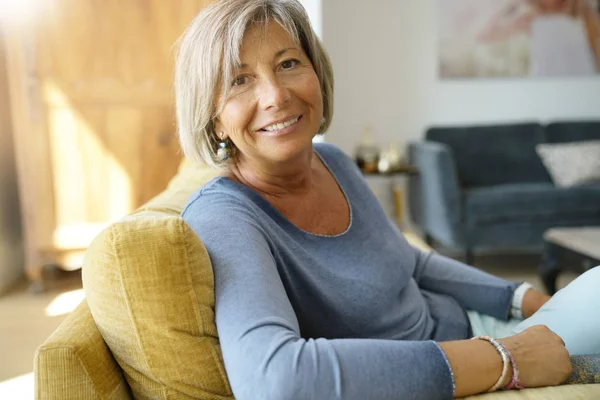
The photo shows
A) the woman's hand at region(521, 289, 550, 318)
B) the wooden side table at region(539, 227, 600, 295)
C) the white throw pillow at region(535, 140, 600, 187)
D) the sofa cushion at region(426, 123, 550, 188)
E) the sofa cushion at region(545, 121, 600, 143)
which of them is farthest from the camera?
the sofa cushion at region(545, 121, 600, 143)

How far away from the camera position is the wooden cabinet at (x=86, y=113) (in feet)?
10.1

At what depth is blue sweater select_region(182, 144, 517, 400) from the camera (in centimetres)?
70

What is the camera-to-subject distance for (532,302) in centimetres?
121

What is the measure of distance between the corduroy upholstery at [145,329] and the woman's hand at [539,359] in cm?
2

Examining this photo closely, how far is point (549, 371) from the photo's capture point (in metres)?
0.79

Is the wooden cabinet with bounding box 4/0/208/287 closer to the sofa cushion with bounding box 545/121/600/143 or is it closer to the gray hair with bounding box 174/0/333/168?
the gray hair with bounding box 174/0/333/168

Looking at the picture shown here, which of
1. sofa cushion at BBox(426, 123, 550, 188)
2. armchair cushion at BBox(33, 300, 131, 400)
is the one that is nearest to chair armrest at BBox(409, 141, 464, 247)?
sofa cushion at BBox(426, 123, 550, 188)

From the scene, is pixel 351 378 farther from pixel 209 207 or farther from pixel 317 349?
pixel 209 207

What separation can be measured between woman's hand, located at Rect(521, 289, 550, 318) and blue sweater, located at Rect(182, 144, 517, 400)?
0.11ft

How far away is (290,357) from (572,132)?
13.1ft

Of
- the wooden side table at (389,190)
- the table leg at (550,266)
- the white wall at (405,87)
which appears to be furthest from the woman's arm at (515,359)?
the white wall at (405,87)

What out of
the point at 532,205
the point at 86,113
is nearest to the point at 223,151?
the point at 86,113

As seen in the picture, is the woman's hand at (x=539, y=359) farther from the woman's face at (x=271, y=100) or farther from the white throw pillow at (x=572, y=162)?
the white throw pillow at (x=572, y=162)

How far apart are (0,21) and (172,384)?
3.20 meters
